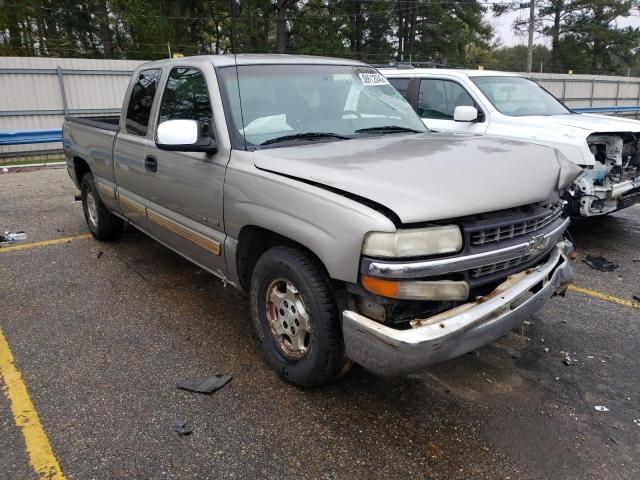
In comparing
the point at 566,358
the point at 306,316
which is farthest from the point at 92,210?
the point at 566,358

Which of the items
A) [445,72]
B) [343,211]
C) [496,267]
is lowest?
[496,267]

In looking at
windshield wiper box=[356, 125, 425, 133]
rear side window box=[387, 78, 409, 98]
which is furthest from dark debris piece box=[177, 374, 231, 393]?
rear side window box=[387, 78, 409, 98]

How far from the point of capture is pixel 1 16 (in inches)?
989

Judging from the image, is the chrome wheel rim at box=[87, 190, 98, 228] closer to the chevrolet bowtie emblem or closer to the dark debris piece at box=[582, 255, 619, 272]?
the chevrolet bowtie emblem

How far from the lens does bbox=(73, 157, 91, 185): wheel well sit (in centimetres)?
613

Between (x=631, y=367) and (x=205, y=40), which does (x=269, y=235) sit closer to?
(x=631, y=367)

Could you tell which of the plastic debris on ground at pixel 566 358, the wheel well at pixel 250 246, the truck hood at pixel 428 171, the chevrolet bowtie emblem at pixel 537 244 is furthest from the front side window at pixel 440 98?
the wheel well at pixel 250 246

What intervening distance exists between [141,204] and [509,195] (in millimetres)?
3140

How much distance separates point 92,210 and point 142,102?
208 centimetres

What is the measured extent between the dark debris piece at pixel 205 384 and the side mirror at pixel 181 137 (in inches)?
56.9

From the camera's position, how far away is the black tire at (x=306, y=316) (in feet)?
9.02

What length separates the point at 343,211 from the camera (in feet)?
8.29

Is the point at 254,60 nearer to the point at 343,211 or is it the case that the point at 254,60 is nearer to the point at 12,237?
the point at 343,211

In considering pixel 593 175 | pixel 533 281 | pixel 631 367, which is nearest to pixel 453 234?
pixel 533 281
